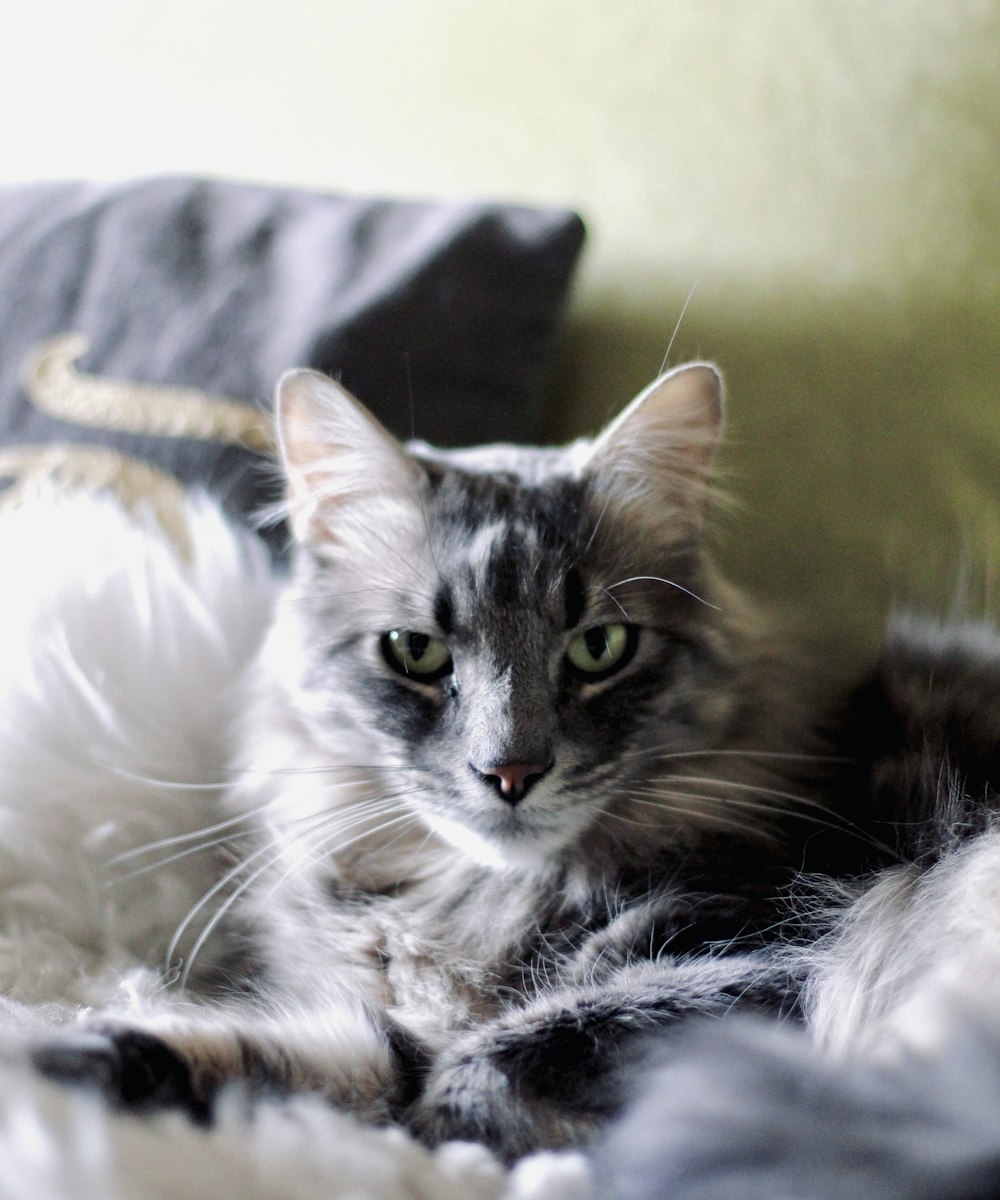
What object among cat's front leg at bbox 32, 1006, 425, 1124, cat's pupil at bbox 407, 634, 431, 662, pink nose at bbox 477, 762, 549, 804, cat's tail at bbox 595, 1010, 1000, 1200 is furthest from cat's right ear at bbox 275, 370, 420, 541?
cat's tail at bbox 595, 1010, 1000, 1200

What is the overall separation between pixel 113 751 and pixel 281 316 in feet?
1.99

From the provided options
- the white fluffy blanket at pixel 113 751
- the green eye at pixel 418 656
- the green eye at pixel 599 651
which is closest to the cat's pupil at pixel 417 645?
the green eye at pixel 418 656

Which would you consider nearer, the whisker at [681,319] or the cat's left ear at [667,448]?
the cat's left ear at [667,448]

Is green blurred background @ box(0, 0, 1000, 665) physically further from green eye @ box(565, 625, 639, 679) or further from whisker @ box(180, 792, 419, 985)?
whisker @ box(180, 792, 419, 985)

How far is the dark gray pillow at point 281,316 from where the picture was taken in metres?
1.36

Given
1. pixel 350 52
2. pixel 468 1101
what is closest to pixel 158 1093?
pixel 468 1101

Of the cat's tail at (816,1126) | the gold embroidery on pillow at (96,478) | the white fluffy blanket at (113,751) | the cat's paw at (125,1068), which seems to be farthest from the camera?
the gold embroidery on pillow at (96,478)

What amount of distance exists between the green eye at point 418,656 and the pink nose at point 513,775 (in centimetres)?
15

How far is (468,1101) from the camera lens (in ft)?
2.77

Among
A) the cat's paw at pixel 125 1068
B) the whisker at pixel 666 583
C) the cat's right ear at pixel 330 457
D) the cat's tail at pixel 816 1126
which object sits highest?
the cat's right ear at pixel 330 457

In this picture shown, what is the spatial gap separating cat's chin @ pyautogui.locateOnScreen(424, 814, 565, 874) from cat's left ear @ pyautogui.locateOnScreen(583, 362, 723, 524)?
0.37 meters

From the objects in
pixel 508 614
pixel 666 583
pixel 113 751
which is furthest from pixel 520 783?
pixel 113 751

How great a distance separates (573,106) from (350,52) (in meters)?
0.40

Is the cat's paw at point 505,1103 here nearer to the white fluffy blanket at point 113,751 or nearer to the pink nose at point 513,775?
the white fluffy blanket at point 113,751
